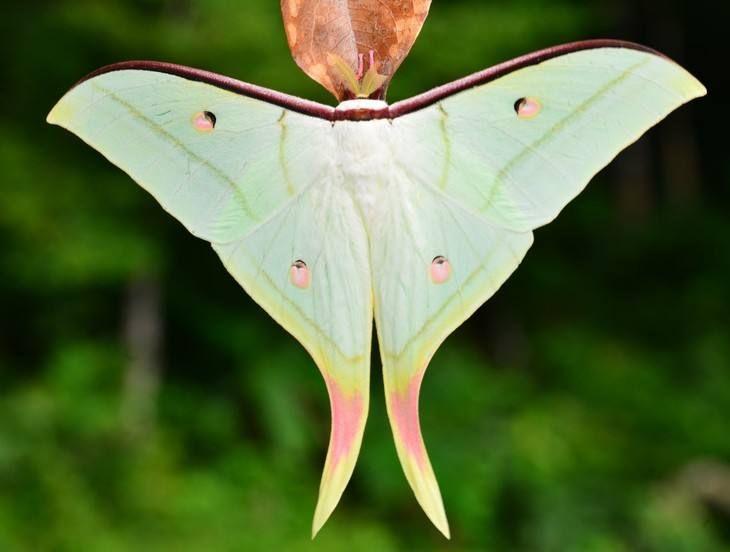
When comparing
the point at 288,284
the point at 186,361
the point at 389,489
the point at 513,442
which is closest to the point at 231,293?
the point at 186,361

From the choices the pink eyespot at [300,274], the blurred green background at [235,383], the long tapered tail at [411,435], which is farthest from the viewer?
the blurred green background at [235,383]

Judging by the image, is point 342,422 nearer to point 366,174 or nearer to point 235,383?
point 366,174

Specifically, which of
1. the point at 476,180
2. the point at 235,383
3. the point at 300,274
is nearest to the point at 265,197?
the point at 300,274

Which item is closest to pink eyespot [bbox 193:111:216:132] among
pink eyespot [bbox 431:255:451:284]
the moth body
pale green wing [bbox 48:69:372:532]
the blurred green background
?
pale green wing [bbox 48:69:372:532]

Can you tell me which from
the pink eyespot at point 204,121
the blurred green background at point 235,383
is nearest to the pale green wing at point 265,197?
the pink eyespot at point 204,121

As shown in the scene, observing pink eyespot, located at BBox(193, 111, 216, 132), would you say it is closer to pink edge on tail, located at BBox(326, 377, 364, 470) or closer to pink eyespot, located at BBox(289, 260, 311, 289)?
pink eyespot, located at BBox(289, 260, 311, 289)

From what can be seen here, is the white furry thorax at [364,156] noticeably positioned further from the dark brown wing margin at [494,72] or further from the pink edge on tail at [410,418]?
the pink edge on tail at [410,418]

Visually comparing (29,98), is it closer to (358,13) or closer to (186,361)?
(186,361)
